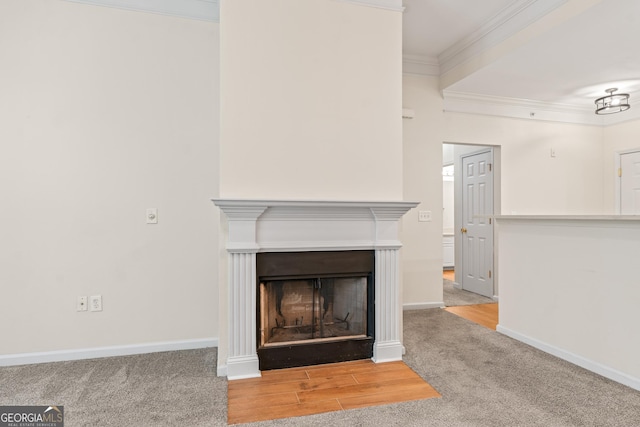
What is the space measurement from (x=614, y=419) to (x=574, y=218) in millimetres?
1347

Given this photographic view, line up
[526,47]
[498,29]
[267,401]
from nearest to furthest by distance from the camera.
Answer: [267,401], [526,47], [498,29]

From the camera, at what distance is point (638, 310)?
2.26 metres

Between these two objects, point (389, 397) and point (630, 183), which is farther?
point (630, 183)

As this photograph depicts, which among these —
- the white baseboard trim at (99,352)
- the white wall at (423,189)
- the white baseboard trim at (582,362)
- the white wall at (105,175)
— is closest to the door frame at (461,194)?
the white wall at (423,189)

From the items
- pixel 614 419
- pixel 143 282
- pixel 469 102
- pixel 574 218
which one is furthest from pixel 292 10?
pixel 614 419

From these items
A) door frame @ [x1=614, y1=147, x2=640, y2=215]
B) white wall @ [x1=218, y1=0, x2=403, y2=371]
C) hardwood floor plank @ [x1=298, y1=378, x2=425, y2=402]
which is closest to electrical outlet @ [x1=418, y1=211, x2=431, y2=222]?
white wall @ [x1=218, y1=0, x2=403, y2=371]

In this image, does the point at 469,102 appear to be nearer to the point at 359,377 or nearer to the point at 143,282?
the point at 359,377

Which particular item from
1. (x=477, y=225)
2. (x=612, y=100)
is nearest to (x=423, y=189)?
(x=477, y=225)

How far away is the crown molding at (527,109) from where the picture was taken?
4483 millimetres

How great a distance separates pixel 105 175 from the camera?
9.05 ft

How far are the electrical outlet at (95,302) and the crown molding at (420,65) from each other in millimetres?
3907

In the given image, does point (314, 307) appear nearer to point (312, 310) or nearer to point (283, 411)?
point (312, 310)

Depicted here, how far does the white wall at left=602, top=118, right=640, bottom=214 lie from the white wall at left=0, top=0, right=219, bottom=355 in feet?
18.1

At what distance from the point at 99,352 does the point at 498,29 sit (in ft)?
15.1
